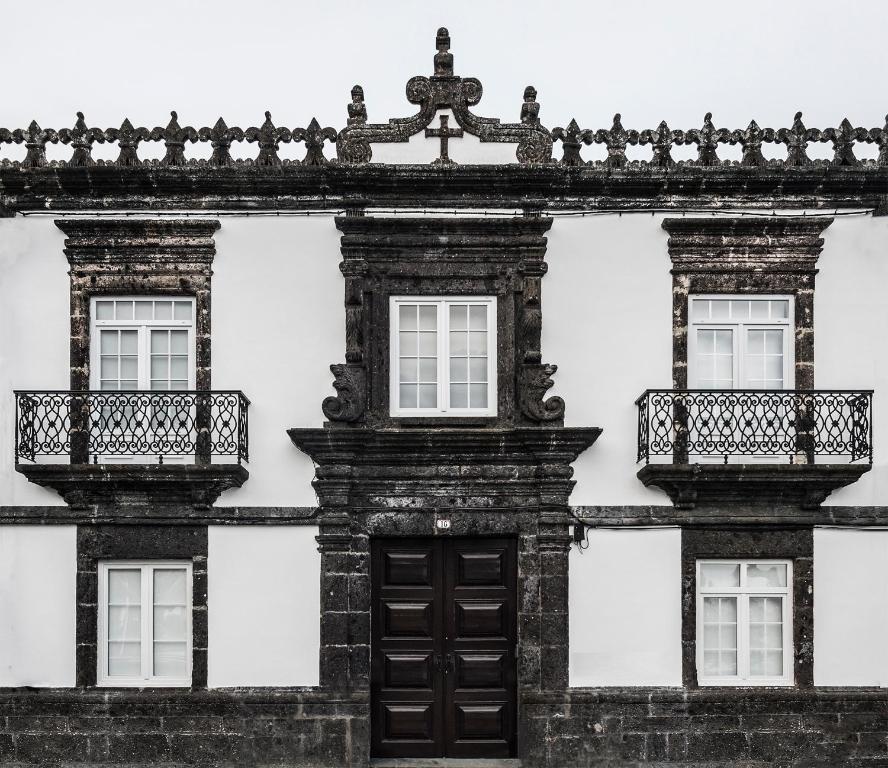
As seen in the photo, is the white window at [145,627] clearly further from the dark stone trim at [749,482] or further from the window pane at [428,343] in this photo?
Result: the dark stone trim at [749,482]

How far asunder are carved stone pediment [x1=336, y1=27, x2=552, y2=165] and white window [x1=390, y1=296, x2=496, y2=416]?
5.46 ft

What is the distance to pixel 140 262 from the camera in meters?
11.0

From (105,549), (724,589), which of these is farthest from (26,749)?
(724,589)

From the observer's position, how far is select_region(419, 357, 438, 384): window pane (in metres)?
11.1

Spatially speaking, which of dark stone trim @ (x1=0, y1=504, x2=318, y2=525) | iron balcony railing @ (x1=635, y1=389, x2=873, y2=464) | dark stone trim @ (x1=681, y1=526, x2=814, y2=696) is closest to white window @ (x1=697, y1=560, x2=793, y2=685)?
dark stone trim @ (x1=681, y1=526, x2=814, y2=696)

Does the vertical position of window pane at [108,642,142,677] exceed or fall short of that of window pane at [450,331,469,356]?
it falls short

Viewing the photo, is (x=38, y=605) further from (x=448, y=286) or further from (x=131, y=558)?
(x=448, y=286)

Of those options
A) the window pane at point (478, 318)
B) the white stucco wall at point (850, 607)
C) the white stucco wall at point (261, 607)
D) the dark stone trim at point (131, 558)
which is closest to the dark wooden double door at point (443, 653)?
the white stucco wall at point (261, 607)

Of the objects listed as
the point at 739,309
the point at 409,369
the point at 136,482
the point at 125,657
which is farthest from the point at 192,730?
the point at 739,309

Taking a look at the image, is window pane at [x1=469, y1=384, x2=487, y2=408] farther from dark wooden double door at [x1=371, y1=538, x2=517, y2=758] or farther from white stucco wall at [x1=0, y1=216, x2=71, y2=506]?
white stucco wall at [x1=0, y1=216, x2=71, y2=506]

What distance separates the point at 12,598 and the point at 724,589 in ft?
25.8

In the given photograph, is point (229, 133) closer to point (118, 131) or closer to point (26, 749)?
point (118, 131)

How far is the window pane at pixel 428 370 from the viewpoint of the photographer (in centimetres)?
1112

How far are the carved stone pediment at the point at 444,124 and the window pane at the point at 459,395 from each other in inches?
98.7
